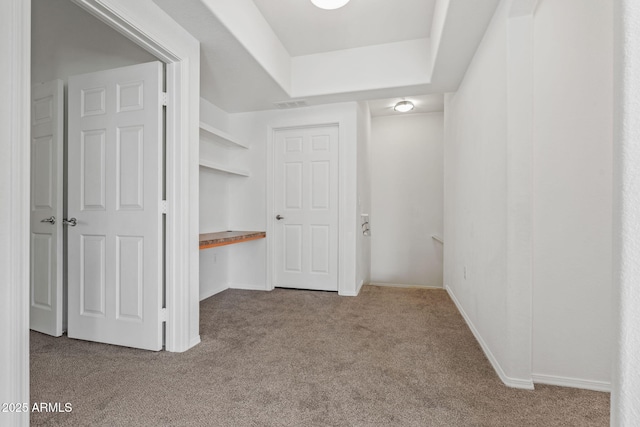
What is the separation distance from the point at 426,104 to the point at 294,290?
3.33 m

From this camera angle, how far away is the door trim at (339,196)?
3680 mm

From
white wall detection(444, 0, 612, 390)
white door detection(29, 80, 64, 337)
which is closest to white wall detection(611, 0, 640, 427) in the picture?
white wall detection(444, 0, 612, 390)

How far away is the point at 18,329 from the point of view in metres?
1.18

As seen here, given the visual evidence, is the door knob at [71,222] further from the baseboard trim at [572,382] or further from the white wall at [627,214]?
the baseboard trim at [572,382]

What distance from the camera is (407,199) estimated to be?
5.16 m

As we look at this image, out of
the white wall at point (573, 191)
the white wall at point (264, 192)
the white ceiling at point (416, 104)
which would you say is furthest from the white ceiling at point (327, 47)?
the white ceiling at point (416, 104)

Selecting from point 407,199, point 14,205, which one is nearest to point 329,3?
point 14,205

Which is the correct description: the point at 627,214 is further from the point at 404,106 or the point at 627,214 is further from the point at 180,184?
the point at 404,106

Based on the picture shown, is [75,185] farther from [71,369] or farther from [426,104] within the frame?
[426,104]

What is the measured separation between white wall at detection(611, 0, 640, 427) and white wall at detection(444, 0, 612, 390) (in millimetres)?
994

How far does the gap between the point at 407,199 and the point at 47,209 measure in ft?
14.8

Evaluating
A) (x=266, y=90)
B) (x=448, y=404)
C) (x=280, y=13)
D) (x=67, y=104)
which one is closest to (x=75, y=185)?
(x=67, y=104)

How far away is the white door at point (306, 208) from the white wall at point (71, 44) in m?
1.80

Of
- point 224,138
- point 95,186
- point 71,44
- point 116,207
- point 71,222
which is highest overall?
point 71,44
